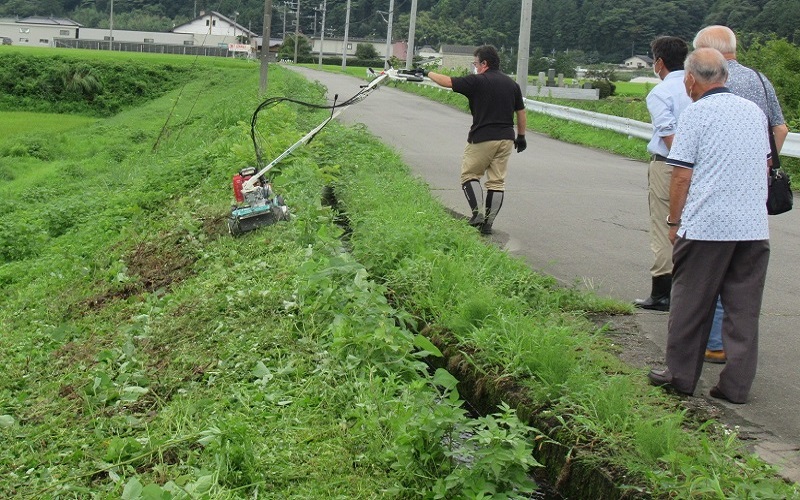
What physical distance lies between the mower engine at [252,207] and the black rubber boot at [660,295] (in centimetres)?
356

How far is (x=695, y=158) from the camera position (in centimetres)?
572

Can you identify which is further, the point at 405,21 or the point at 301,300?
the point at 405,21

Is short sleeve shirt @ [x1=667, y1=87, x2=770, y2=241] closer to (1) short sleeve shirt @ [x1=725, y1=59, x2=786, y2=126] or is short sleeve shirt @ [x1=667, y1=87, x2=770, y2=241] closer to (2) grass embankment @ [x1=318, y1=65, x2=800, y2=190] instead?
(1) short sleeve shirt @ [x1=725, y1=59, x2=786, y2=126]

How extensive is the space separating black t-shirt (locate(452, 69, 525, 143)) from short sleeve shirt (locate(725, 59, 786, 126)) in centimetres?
370

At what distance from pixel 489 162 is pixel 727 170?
4920 mm

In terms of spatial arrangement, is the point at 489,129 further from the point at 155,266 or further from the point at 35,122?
the point at 35,122

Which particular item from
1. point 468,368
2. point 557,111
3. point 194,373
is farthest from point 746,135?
point 557,111

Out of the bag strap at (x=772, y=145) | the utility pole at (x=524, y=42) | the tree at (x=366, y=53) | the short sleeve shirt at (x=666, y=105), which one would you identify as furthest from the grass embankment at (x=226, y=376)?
the tree at (x=366, y=53)

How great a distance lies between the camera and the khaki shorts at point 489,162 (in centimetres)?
1034

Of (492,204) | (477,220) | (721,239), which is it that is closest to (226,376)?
(721,239)

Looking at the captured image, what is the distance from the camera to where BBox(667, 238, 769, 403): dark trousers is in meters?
5.54

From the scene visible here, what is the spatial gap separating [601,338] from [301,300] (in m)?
1.97

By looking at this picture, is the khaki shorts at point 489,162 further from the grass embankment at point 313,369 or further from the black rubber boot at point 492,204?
the grass embankment at point 313,369

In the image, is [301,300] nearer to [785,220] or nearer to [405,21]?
[785,220]
